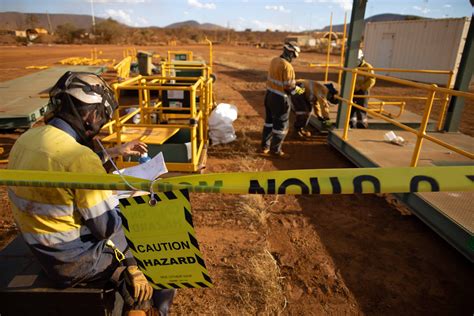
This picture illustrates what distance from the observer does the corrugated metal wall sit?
15281 millimetres

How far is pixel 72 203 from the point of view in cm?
161

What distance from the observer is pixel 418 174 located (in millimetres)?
1349

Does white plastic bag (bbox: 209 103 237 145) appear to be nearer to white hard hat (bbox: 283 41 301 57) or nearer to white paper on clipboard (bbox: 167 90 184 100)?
white paper on clipboard (bbox: 167 90 184 100)

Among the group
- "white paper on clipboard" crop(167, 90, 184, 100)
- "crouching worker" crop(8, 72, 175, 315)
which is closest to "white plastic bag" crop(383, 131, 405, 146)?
"white paper on clipboard" crop(167, 90, 184, 100)

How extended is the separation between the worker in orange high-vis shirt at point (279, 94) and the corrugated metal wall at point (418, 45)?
1351cm

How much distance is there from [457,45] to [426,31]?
2.19m

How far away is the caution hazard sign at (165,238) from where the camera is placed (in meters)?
1.37

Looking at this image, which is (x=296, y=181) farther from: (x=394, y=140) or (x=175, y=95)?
(x=175, y=95)

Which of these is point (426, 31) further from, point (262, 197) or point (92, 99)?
point (92, 99)

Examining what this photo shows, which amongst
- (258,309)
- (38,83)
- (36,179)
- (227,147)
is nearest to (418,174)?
(36,179)

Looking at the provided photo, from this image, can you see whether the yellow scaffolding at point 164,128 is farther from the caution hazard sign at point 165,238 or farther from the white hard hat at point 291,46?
the caution hazard sign at point 165,238

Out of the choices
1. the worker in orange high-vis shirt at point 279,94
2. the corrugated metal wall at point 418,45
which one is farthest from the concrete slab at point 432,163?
the corrugated metal wall at point 418,45

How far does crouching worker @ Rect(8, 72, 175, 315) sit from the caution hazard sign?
11.7 inches

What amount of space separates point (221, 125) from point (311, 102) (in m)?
2.21
